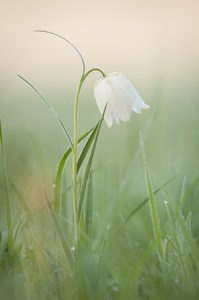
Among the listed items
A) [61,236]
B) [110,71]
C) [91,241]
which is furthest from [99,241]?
[110,71]

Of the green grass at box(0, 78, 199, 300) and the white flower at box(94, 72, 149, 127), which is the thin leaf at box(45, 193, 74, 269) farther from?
the white flower at box(94, 72, 149, 127)

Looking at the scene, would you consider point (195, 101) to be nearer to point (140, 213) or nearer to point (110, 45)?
point (140, 213)

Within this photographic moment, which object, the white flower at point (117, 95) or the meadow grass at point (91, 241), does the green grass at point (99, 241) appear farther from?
the white flower at point (117, 95)

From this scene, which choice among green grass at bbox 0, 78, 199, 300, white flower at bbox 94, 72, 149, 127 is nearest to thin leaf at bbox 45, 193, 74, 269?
green grass at bbox 0, 78, 199, 300

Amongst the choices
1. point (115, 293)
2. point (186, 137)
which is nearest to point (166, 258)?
point (115, 293)

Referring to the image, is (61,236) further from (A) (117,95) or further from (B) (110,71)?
(B) (110,71)

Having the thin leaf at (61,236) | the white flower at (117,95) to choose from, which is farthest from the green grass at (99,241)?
the white flower at (117,95)
